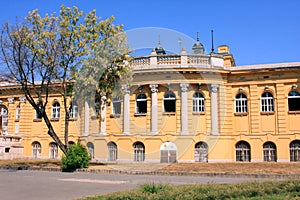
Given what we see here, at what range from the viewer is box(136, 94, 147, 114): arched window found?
31.8 meters

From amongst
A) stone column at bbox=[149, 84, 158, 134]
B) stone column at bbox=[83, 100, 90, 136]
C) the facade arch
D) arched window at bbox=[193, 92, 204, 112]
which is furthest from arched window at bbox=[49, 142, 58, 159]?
arched window at bbox=[193, 92, 204, 112]

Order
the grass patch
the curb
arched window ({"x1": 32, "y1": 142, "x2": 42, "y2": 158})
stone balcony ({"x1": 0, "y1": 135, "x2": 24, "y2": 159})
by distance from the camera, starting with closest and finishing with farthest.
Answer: the grass patch, the curb, stone balcony ({"x1": 0, "y1": 135, "x2": 24, "y2": 159}), arched window ({"x1": 32, "y1": 142, "x2": 42, "y2": 158})

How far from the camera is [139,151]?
3123cm

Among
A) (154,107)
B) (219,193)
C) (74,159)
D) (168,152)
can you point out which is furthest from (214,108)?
(219,193)

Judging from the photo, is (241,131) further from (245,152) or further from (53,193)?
(53,193)

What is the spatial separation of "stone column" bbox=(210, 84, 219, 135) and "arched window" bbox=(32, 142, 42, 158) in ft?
57.9

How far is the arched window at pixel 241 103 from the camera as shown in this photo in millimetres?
31594

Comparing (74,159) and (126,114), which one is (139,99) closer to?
(126,114)

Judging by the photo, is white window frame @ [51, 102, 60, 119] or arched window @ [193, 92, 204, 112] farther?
white window frame @ [51, 102, 60, 119]

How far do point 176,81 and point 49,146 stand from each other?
1467 cm

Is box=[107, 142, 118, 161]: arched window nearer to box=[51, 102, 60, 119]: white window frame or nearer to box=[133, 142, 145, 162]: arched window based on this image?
box=[133, 142, 145, 162]: arched window

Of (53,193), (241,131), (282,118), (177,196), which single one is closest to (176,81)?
(241,131)

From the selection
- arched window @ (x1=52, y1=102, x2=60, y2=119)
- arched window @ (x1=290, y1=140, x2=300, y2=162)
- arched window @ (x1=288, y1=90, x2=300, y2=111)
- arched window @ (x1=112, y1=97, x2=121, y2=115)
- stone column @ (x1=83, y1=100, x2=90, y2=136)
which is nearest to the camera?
arched window @ (x1=290, y1=140, x2=300, y2=162)

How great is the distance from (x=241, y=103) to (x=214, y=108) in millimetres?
2660
